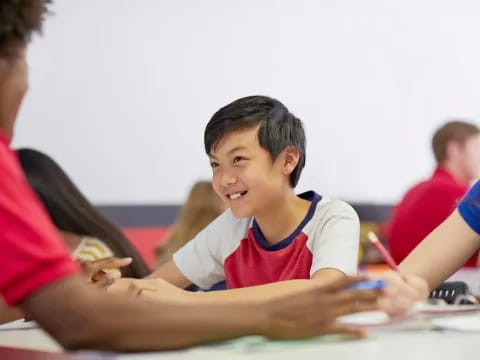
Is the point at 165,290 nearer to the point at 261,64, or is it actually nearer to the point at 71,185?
the point at 71,185

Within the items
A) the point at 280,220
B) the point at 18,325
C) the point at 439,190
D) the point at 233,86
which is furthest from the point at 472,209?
the point at 233,86

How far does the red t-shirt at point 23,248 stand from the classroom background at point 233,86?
3276 millimetres

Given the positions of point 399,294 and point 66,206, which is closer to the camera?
point 399,294

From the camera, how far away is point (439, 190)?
3967 mm

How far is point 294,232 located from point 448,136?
284 centimetres

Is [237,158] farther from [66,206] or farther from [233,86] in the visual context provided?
[233,86]

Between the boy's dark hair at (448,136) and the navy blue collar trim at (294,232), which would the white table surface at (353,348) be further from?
the boy's dark hair at (448,136)

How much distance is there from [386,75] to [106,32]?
5.91 ft

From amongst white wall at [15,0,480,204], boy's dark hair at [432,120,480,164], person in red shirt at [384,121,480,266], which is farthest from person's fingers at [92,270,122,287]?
boy's dark hair at [432,120,480,164]

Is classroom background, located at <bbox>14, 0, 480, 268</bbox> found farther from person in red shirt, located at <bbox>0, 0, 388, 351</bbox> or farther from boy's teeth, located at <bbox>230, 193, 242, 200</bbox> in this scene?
person in red shirt, located at <bbox>0, 0, 388, 351</bbox>

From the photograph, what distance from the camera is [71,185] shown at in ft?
7.82

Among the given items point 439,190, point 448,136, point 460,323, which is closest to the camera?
point 460,323

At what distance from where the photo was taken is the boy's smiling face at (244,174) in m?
1.81

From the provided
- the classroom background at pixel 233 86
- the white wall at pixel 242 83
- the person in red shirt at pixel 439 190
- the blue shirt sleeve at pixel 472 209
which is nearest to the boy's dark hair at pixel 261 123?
the blue shirt sleeve at pixel 472 209
